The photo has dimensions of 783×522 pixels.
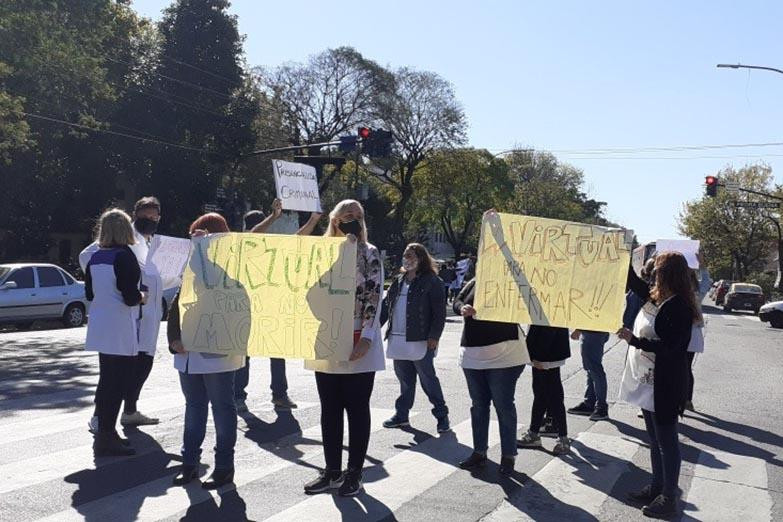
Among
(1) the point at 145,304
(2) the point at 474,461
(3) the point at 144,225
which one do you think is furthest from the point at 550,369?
(3) the point at 144,225

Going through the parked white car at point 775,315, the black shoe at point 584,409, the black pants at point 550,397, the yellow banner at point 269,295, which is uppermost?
the yellow banner at point 269,295

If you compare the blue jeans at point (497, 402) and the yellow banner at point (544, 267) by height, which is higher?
the yellow banner at point (544, 267)

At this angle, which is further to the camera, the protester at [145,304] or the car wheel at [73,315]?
the car wheel at [73,315]

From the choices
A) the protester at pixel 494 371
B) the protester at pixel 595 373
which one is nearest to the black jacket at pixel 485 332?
the protester at pixel 494 371

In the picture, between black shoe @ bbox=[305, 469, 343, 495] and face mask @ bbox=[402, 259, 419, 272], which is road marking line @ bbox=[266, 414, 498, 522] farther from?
face mask @ bbox=[402, 259, 419, 272]

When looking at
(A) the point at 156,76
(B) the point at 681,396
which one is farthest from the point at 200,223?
(A) the point at 156,76

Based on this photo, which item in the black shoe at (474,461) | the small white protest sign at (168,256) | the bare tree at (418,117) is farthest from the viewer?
the bare tree at (418,117)

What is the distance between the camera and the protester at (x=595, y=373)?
9.16 metres

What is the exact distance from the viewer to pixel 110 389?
7.02 metres

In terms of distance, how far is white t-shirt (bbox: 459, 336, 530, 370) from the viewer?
674 cm

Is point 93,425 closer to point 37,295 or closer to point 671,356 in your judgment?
point 671,356

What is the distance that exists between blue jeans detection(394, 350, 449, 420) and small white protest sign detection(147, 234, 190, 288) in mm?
2359

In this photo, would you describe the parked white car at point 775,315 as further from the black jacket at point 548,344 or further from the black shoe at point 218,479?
the black shoe at point 218,479

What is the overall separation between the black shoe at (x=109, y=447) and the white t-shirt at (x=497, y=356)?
2.70 m
